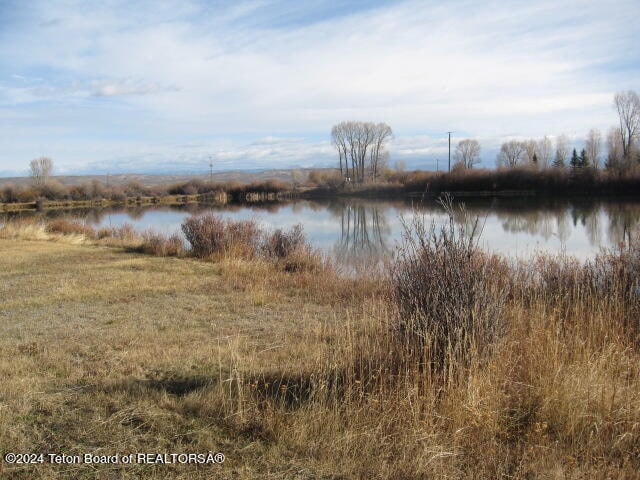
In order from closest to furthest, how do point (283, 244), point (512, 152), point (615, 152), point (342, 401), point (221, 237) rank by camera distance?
point (342, 401) → point (283, 244) → point (221, 237) → point (615, 152) → point (512, 152)

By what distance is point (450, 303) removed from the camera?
4.43 metres

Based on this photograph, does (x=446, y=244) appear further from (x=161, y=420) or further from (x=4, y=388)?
(x=4, y=388)

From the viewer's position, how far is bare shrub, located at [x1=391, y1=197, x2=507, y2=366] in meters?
→ 4.35

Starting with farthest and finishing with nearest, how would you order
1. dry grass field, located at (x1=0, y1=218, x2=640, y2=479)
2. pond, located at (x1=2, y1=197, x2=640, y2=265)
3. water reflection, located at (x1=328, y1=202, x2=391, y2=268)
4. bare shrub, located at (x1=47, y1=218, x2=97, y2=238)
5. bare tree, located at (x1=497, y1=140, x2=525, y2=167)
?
bare tree, located at (x1=497, y1=140, x2=525, y2=167), bare shrub, located at (x1=47, y1=218, x2=97, y2=238), pond, located at (x1=2, y1=197, x2=640, y2=265), water reflection, located at (x1=328, y1=202, x2=391, y2=268), dry grass field, located at (x1=0, y1=218, x2=640, y2=479)

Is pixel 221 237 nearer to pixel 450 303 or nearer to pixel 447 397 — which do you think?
pixel 450 303

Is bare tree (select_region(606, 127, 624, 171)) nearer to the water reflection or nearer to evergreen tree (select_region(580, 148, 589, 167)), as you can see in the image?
evergreen tree (select_region(580, 148, 589, 167))

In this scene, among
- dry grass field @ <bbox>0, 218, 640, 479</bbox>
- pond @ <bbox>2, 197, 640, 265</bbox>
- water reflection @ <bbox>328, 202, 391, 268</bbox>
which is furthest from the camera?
pond @ <bbox>2, 197, 640, 265</bbox>

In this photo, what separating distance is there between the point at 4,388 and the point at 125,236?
19.2m

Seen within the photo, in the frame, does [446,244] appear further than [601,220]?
No

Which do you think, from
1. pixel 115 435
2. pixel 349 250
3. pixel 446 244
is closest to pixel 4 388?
pixel 115 435

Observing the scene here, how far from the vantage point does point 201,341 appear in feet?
21.1

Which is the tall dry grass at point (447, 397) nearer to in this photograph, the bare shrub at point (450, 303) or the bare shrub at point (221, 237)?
the bare shrub at point (450, 303)

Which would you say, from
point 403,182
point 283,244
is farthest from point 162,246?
point 403,182

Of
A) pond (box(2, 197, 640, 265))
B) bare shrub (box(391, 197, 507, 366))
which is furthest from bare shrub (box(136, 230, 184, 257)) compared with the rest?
bare shrub (box(391, 197, 507, 366))
